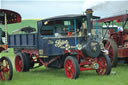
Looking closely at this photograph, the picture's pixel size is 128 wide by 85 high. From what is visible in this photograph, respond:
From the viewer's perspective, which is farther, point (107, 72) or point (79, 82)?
point (107, 72)

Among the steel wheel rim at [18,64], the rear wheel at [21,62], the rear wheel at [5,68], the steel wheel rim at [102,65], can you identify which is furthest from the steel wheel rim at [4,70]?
the steel wheel rim at [102,65]

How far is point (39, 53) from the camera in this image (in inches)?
329

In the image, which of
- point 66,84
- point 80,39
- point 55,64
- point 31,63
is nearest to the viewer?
point 66,84

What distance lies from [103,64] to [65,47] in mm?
1394

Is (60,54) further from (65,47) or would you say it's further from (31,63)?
(31,63)

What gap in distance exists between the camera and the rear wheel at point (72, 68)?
22.4 ft

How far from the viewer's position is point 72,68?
23.0 feet

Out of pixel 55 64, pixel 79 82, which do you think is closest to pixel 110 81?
pixel 79 82

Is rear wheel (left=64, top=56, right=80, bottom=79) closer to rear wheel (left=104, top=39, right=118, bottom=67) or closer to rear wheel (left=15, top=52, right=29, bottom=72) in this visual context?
rear wheel (left=15, top=52, right=29, bottom=72)

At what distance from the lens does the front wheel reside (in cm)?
741

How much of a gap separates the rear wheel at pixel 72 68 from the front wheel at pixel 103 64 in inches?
43.9

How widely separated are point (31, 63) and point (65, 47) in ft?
7.69

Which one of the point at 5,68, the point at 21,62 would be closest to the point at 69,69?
the point at 5,68

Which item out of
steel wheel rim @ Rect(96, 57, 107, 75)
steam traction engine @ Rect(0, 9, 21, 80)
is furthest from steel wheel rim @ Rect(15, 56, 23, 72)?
steel wheel rim @ Rect(96, 57, 107, 75)
